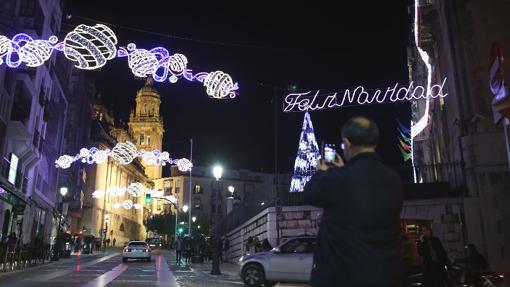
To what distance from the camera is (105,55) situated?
14828 mm

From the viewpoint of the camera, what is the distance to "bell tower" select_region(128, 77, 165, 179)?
102m

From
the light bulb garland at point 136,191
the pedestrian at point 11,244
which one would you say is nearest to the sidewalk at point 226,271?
the pedestrian at point 11,244

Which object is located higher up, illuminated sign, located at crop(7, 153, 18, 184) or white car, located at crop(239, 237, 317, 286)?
illuminated sign, located at crop(7, 153, 18, 184)

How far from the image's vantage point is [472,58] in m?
18.0

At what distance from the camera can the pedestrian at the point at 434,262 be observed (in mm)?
8328

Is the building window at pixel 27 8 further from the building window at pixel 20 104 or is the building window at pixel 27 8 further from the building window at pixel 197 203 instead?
the building window at pixel 197 203

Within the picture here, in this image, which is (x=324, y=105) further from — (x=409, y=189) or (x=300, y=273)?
(x=300, y=273)

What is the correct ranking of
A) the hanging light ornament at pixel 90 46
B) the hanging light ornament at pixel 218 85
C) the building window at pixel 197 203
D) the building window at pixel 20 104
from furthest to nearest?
the building window at pixel 197 203
the building window at pixel 20 104
the hanging light ornament at pixel 218 85
the hanging light ornament at pixel 90 46

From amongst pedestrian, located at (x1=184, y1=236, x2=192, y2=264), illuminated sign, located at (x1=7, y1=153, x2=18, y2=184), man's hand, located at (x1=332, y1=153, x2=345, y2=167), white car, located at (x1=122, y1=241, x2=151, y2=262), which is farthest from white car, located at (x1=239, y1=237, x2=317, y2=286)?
illuminated sign, located at (x1=7, y1=153, x2=18, y2=184)

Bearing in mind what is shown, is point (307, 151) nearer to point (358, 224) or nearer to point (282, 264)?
point (282, 264)

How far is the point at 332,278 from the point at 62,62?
145ft

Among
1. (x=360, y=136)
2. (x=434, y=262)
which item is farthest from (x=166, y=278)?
(x=360, y=136)

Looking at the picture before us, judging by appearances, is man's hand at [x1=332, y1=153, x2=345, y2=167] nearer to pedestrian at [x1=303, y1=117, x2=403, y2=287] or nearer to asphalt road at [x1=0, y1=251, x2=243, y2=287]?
pedestrian at [x1=303, y1=117, x2=403, y2=287]

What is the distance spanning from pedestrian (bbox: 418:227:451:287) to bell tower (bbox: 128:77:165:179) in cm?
9617
